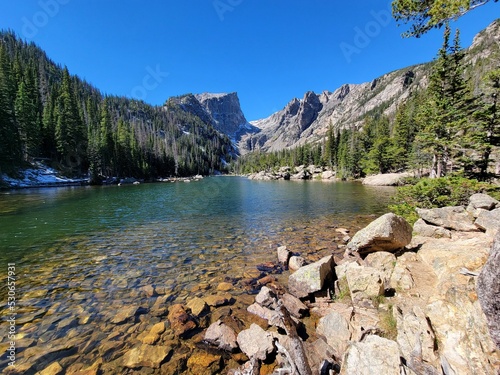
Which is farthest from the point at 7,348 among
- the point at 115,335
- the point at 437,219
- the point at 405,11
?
the point at 405,11

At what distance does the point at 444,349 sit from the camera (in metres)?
3.86

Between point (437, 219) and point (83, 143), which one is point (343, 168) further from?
point (83, 143)

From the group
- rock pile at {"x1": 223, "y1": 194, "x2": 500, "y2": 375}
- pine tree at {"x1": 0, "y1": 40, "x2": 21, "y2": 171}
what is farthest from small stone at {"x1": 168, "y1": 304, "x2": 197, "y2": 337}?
pine tree at {"x1": 0, "y1": 40, "x2": 21, "y2": 171}

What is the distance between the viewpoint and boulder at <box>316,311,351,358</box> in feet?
17.4

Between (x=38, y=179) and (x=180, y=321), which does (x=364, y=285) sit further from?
(x=38, y=179)

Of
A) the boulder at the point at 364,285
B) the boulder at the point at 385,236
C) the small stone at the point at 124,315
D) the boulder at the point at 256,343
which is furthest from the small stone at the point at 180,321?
the boulder at the point at 385,236

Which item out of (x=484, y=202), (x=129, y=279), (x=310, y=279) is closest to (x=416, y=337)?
(x=310, y=279)

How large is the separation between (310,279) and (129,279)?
735 cm

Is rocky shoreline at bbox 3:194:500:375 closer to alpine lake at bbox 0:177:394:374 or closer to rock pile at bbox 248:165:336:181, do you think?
alpine lake at bbox 0:177:394:374

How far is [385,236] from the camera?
842 cm

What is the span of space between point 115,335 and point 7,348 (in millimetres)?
2535

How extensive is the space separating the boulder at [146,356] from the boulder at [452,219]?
11.7 meters

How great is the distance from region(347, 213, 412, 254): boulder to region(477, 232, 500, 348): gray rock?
17.3ft

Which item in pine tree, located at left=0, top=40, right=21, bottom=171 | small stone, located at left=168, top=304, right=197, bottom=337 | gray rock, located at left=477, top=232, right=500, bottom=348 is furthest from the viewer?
pine tree, located at left=0, top=40, right=21, bottom=171
